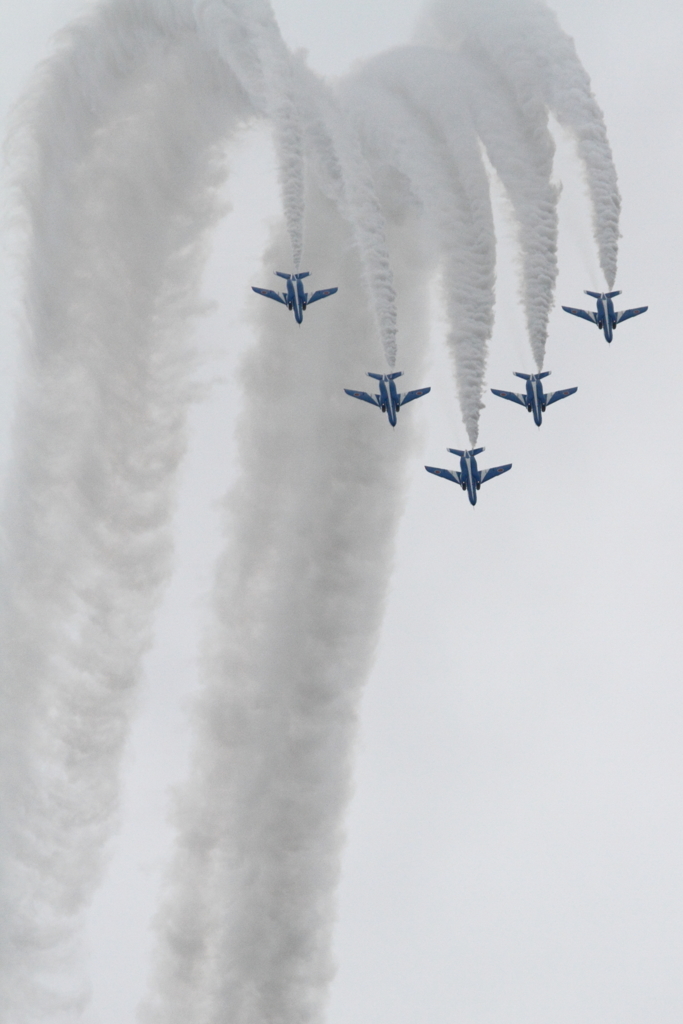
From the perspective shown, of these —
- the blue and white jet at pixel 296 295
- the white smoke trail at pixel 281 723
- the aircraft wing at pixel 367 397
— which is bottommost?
the white smoke trail at pixel 281 723

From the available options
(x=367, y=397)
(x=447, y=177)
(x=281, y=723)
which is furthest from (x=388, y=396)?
(x=281, y=723)

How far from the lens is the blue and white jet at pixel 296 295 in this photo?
45.0m

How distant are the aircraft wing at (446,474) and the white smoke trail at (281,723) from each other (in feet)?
3.79

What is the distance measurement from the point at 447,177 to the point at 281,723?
16365 mm

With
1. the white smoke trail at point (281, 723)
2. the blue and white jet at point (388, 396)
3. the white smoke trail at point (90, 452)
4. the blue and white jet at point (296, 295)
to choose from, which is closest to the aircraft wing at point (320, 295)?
the blue and white jet at point (296, 295)

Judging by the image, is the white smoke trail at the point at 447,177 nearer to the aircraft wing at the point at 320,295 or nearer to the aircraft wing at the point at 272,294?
the aircraft wing at the point at 320,295

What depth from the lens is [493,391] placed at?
150 ft

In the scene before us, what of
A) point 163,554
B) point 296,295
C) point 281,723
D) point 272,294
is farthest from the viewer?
point 163,554

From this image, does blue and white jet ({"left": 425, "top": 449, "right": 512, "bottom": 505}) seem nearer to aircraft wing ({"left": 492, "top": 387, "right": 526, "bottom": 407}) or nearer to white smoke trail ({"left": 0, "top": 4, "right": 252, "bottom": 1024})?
aircraft wing ({"left": 492, "top": 387, "right": 526, "bottom": 407})

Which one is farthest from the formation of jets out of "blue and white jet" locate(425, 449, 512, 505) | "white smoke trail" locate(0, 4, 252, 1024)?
"white smoke trail" locate(0, 4, 252, 1024)

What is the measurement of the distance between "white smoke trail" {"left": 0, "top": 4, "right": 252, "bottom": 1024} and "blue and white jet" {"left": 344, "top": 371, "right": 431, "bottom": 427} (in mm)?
5588

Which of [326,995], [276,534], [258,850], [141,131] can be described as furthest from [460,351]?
[326,995]

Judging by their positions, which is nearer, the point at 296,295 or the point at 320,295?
the point at 296,295

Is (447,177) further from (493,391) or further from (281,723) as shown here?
(281,723)
